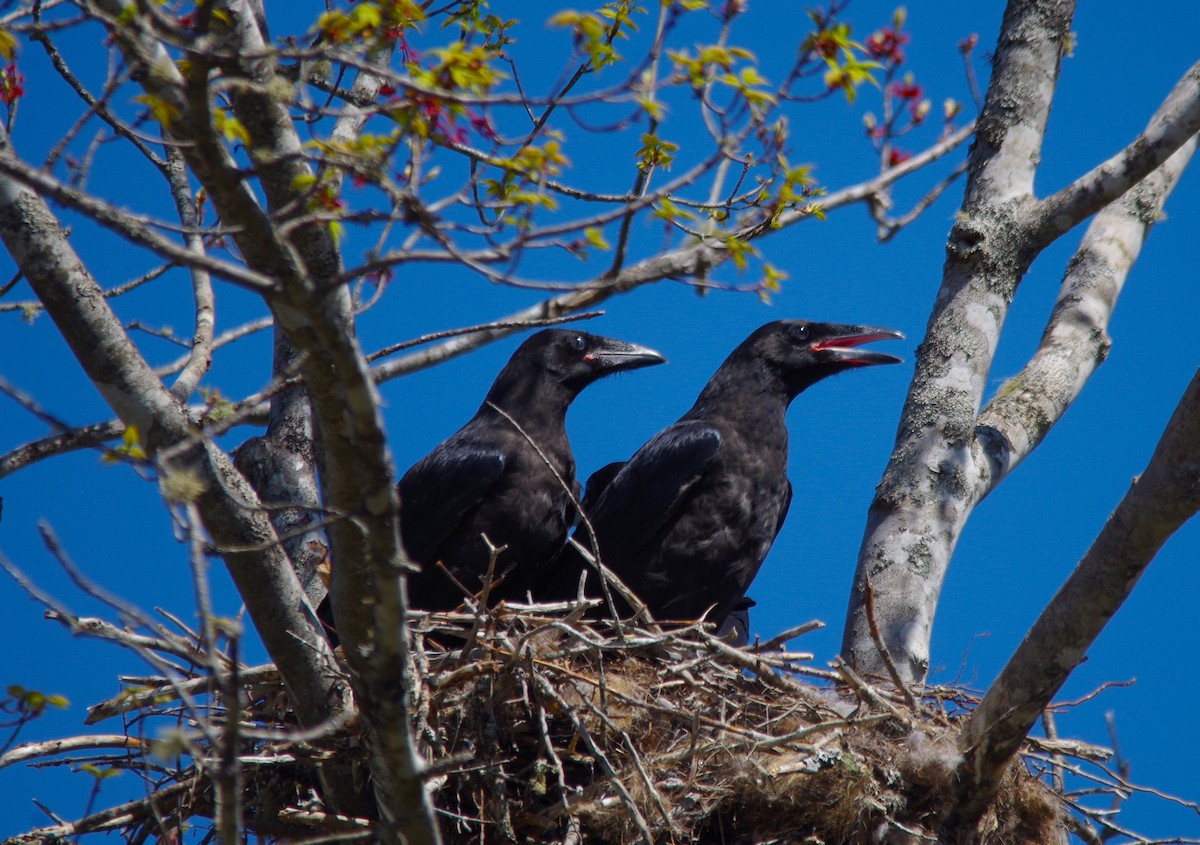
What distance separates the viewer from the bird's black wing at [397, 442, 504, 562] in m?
6.48

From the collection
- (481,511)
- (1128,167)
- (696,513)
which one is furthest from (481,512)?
(1128,167)

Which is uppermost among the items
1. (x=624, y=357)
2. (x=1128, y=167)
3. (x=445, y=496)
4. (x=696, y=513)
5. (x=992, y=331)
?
(x=624, y=357)

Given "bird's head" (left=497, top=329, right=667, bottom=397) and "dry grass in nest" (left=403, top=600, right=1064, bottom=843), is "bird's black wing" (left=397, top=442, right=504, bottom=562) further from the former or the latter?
"dry grass in nest" (left=403, top=600, right=1064, bottom=843)

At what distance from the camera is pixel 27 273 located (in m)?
3.67

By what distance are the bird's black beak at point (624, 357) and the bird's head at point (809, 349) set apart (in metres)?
0.51

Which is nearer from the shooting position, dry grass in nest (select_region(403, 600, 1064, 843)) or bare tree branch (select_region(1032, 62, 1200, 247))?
dry grass in nest (select_region(403, 600, 1064, 843))

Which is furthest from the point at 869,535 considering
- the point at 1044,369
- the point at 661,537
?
the point at 1044,369

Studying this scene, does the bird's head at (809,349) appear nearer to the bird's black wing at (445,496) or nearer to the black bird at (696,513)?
the black bird at (696,513)

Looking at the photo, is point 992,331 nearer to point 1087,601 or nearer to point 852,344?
point 852,344

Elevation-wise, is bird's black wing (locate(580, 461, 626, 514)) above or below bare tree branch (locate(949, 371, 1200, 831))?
above

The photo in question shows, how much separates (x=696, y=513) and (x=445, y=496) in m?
1.30

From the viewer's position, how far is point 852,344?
24.0 ft

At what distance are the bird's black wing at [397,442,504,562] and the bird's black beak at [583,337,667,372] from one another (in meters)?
1.03

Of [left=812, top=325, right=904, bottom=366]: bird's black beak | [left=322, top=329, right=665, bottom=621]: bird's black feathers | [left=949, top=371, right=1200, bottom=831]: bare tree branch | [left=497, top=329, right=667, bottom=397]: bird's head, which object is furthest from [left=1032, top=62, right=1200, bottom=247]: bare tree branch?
[left=322, top=329, right=665, bottom=621]: bird's black feathers
